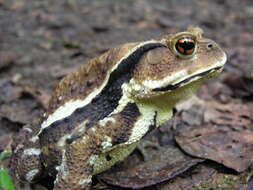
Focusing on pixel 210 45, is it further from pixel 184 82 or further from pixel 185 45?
pixel 184 82

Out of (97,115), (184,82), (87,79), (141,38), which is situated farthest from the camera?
(141,38)

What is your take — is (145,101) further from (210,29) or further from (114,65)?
(210,29)

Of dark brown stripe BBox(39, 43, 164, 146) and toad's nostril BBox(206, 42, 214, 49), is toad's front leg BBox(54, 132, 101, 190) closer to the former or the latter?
dark brown stripe BBox(39, 43, 164, 146)

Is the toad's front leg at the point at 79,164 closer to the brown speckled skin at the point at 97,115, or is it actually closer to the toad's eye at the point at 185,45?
the brown speckled skin at the point at 97,115

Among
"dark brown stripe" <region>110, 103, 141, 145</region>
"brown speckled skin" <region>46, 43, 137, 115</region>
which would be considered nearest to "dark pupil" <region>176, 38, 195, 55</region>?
"brown speckled skin" <region>46, 43, 137, 115</region>

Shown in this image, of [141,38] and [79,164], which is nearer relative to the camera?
[79,164]

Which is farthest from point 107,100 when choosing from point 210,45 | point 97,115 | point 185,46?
point 210,45

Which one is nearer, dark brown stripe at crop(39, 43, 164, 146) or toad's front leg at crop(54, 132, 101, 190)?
toad's front leg at crop(54, 132, 101, 190)

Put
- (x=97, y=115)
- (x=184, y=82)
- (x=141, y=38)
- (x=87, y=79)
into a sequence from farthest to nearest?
1. (x=141, y=38)
2. (x=87, y=79)
3. (x=97, y=115)
4. (x=184, y=82)
